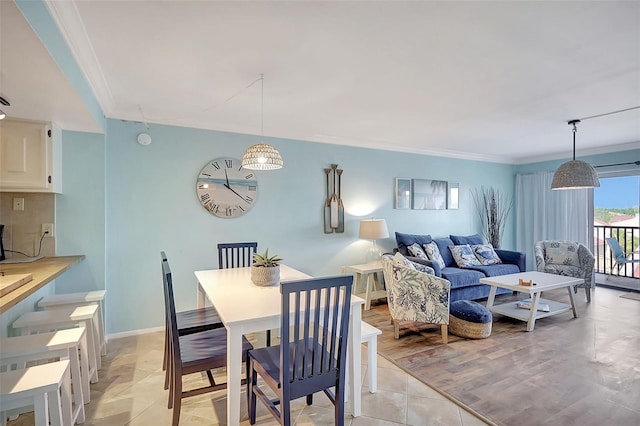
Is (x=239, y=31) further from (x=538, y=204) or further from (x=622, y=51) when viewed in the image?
(x=538, y=204)

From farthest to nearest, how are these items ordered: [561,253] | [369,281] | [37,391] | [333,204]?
[561,253] → [333,204] → [369,281] → [37,391]

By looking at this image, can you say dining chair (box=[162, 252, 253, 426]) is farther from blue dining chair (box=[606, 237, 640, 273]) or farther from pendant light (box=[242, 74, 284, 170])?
blue dining chair (box=[606, 237, 640, 273])

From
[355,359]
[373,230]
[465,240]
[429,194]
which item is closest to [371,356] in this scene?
[355,359]

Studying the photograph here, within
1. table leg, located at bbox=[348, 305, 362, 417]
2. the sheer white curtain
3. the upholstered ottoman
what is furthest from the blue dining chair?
table leg, located at bbox=[348, 305, 362, 417]

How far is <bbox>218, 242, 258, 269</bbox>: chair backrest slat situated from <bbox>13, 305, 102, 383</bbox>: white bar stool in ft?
3.92

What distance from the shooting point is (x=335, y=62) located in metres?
2.33

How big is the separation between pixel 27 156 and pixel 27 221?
0.62 m

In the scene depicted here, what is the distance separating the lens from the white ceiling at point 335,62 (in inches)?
69.0

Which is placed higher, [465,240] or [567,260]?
[465,240]

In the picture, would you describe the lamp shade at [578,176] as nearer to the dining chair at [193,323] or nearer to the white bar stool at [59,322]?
the dining chair at [193,323]

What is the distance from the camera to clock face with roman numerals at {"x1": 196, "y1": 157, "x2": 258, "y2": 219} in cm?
380

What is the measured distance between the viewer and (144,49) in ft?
7.06

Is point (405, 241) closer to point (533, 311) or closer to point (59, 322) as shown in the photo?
point (533, 311)

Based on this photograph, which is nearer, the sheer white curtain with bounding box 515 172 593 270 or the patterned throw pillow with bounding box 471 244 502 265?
the patterned throw pillow with bounding box 471 244 502 265
